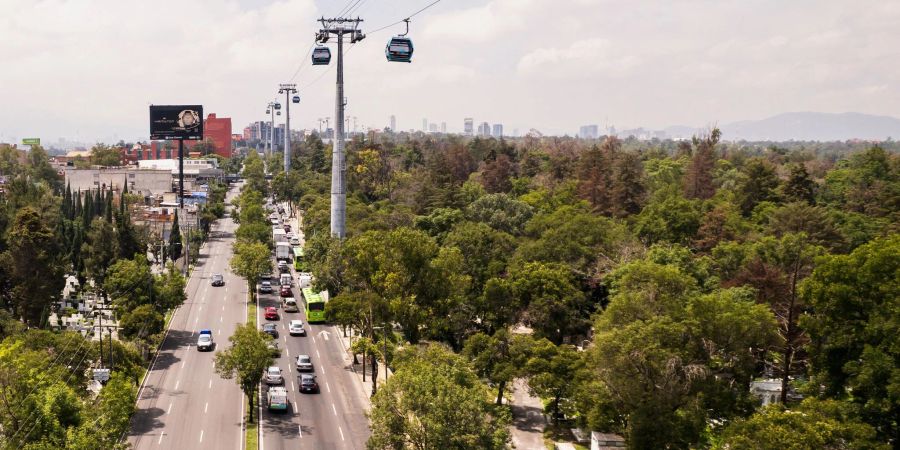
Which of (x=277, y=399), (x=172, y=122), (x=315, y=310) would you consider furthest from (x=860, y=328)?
(x=172, y=122)

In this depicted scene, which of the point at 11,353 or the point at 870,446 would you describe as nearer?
the point at 870,446

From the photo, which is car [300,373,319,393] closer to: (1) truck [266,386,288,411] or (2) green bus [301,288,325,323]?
(1) truck [266,386,288,411]

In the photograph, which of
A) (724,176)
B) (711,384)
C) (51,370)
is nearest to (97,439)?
(51,370)

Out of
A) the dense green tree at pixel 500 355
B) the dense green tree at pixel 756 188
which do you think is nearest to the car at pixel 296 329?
the dense green tree at pixel 500 355

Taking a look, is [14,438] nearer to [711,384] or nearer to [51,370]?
[51,370]

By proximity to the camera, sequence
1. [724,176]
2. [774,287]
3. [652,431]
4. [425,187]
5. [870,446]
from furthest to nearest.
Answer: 1. [724,176]
2. [425,187]
3. [774,287]
4. [652,431]
5. [870,446]

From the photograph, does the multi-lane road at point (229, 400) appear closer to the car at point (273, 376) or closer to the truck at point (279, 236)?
the car at point (273, 376)

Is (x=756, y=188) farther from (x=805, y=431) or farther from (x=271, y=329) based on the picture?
(x=805, y=431)
